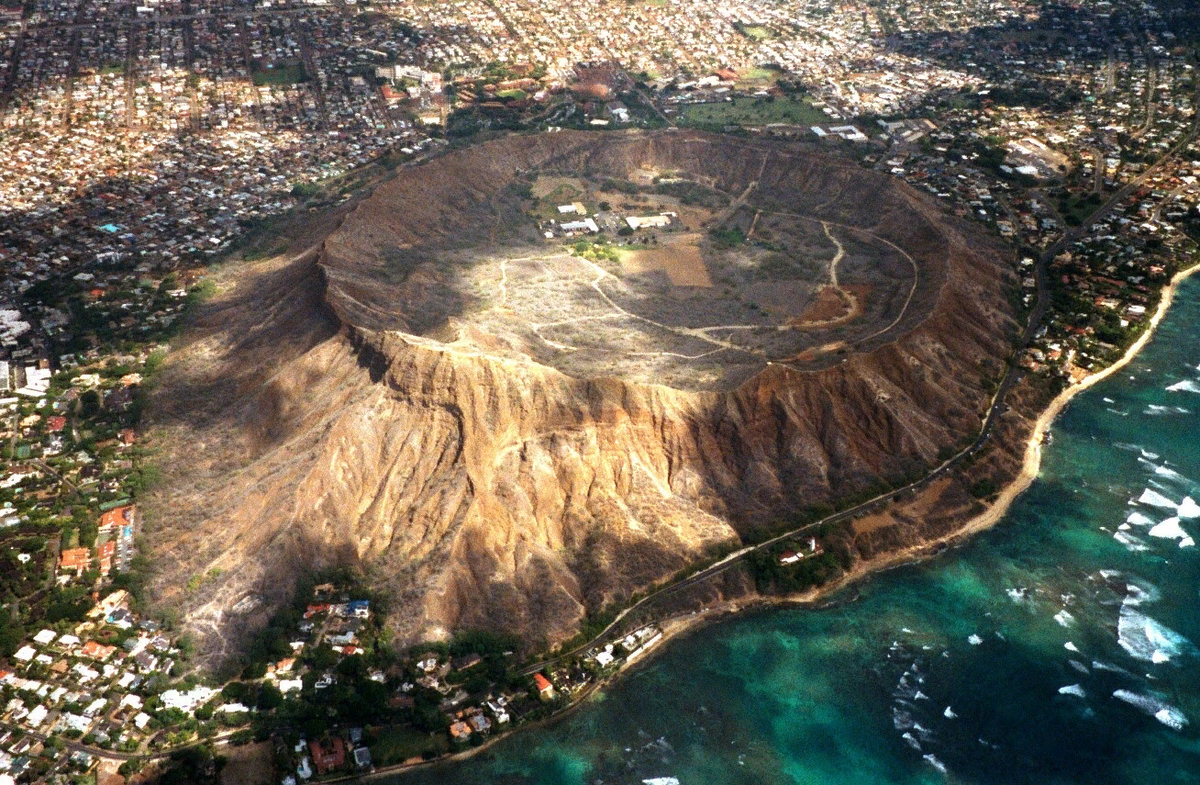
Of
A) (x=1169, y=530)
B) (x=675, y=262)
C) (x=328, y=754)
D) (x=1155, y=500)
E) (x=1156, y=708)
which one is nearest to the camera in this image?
(x=328, y=754)

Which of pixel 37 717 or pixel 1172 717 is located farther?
pixel 1172 717

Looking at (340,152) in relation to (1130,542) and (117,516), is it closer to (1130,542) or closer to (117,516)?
(117,516)

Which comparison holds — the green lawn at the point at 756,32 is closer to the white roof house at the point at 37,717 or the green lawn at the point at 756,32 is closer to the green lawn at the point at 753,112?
the green lawn at the point at 753,112

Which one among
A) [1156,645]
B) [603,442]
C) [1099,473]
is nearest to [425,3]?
[603,442]

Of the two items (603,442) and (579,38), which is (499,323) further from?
(579,38)

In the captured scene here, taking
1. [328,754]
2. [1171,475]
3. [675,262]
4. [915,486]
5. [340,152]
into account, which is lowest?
[340,152]

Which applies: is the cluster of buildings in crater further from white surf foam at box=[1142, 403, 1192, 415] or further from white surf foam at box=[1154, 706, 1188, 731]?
white surf foam at box=[1154, 706, 1188, 731]

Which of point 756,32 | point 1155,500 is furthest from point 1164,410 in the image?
point 756,32
